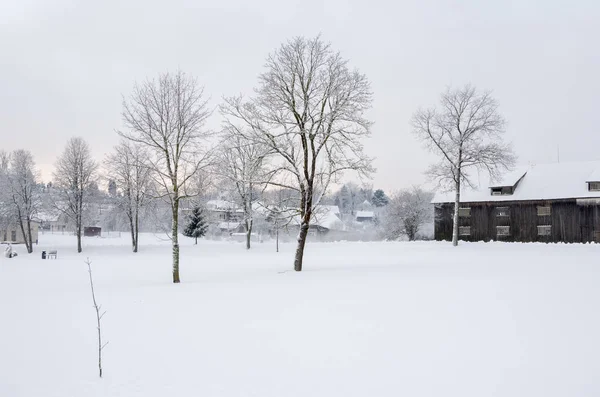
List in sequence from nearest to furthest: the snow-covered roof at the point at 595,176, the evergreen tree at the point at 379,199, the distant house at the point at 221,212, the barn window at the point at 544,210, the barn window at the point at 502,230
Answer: the snow-covered roof at the point at 595,176 < the barn window at the point at 544,210 < the barn window at the point at 502,230 < the distant house at the point at 221,212 < the evergreen tree at the point at 379,199

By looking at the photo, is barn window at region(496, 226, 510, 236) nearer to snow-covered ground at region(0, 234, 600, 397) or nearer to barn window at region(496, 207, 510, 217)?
barn window at region(496, 207, 510, 217)

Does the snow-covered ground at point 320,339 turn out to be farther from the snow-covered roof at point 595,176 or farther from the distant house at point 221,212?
the distant house at point 221,212

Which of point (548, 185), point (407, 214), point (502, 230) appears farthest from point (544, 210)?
point (407, 214)

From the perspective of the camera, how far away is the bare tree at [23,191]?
47.9 metres

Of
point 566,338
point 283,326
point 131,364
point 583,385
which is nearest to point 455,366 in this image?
point 583,385

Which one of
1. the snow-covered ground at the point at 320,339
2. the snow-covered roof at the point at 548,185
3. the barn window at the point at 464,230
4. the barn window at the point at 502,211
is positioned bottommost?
the snow-covered ground at the point at 320,339

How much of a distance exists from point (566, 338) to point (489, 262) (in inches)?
624

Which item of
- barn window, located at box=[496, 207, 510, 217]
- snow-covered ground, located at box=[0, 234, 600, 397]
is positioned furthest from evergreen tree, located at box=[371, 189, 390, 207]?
snow-covered ground, located at box=[0, 234, 600, 397]

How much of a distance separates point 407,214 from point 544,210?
20.8 metres

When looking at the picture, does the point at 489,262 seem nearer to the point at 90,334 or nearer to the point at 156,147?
the point at 156,147

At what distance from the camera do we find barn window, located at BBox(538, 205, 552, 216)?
43.1 m

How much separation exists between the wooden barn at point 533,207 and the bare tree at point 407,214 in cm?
1216

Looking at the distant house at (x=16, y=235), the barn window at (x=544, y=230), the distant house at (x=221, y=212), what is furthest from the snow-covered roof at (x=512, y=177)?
the distant house at (x=16, y=235)

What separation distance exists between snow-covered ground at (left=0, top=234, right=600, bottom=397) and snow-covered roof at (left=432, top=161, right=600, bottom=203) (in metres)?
29.3
